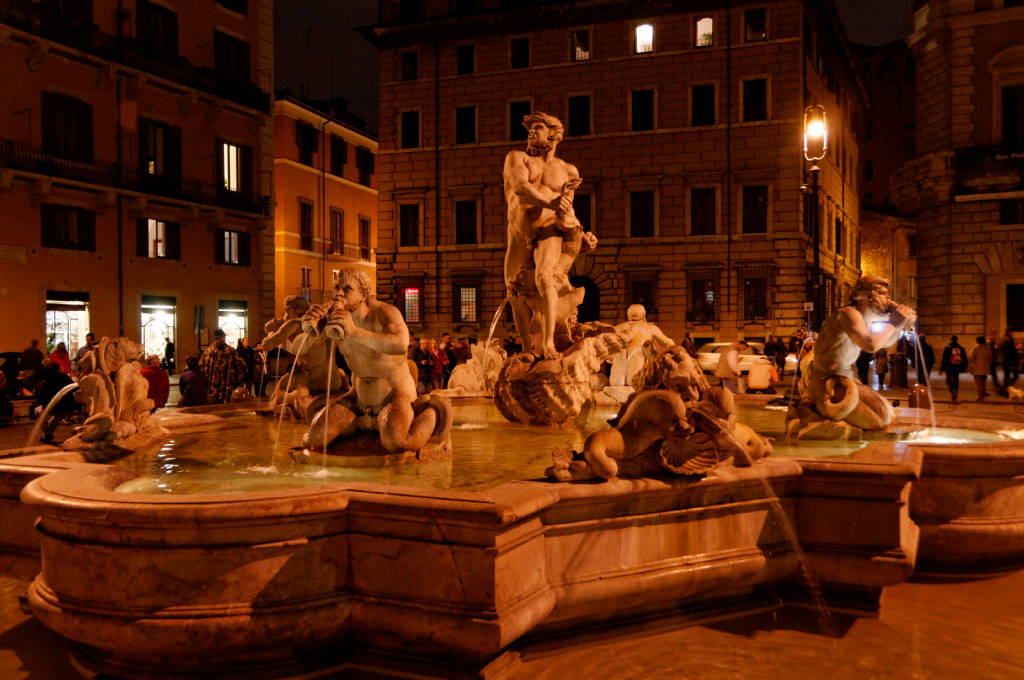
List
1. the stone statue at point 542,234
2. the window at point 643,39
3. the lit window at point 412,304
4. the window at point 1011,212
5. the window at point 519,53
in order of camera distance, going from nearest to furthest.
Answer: the stone statue at point 542,234
the window at point 1011,212
the window at point 643,39
the window at point 519,53
the lit window at point 412,304

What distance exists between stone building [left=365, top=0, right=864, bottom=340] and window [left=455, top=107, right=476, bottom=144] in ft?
0.19

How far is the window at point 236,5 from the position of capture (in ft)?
95.1

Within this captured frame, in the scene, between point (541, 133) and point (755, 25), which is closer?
point (541, 133)

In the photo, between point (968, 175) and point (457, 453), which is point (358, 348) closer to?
point (457, 453)

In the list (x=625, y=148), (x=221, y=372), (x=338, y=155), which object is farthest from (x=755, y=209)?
(x=221, y=372)

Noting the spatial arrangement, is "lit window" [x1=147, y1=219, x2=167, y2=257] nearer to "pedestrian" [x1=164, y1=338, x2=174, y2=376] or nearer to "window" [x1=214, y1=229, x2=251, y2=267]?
"window" [x1=214, y1=229, x2=251, y2=267]

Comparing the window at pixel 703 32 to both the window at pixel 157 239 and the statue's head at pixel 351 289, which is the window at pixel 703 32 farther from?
the statue's head at pixel 351 289

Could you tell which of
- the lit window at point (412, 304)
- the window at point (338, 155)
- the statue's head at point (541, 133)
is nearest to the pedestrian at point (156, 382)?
the statue's head at point (541, 133)

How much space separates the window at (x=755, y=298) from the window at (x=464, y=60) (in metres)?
14.2

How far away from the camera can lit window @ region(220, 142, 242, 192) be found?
29297 millimetres

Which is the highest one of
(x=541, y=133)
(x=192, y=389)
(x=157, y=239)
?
(x=157, y=239)

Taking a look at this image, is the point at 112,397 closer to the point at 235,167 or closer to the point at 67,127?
the point at 67,127

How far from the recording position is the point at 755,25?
3131 centimetres

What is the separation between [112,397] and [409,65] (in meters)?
32.6
